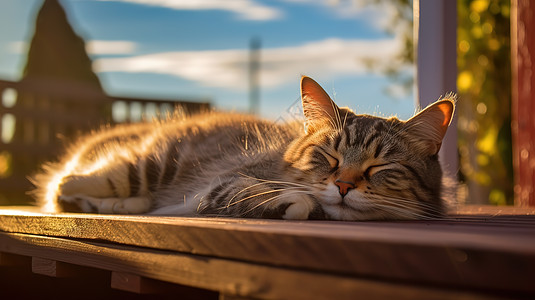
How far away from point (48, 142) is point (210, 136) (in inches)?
200

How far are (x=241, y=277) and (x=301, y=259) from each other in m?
0.16

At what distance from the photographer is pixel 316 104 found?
209 cm

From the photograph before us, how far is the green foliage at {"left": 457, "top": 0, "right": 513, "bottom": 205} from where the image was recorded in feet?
19.8

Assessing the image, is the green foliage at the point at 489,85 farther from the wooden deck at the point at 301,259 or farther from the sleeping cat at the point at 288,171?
the wooden deck at the point at 301,259

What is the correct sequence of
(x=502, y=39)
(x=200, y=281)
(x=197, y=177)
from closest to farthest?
1. (x=200, y=281)
2. (x=197, y=177)
3. (x=502, y=39)

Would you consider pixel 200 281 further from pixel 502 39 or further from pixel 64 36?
pixel 64 36

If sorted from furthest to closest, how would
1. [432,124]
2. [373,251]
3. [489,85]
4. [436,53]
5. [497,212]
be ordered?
1. [489,85]
2. [436,53]
3. [497,212]
4. [432,124]
5. [373,251]

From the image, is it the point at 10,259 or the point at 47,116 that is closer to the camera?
the point at 10,259

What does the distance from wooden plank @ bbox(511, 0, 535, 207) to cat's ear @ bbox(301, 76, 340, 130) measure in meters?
1.99

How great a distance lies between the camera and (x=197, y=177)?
2.51 meters

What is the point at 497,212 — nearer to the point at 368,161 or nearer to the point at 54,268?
the point at 368,161

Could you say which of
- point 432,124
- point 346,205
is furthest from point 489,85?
point 346,205

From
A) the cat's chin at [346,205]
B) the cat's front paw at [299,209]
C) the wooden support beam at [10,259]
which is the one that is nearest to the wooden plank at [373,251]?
the cat's front paw at [299,209]

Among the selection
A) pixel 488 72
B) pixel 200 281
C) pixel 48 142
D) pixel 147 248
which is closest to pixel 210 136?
pixel 147 248
